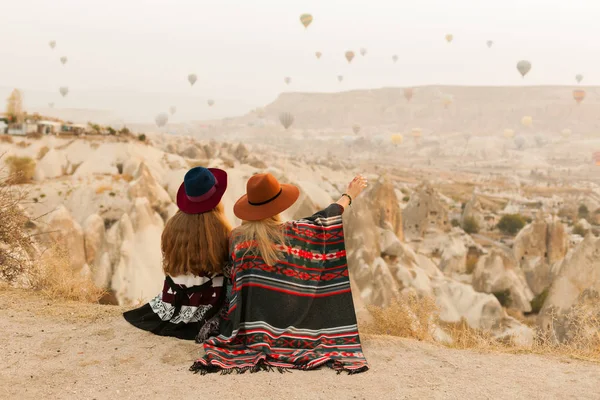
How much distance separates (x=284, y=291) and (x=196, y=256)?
0.62 metres

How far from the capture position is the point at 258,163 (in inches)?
1487

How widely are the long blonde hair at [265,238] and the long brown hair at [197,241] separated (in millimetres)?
169

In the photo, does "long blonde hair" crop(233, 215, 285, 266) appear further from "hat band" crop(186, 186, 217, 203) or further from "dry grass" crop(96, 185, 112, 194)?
"dry grass" crop(96, 185, 112, 194)

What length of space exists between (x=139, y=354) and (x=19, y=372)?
2.31ft

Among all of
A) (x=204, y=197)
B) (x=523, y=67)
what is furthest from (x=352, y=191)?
(x=523, y=67)

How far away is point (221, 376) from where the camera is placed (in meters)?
3.40

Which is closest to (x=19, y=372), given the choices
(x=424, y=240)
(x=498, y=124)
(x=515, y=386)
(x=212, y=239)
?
(x=212, y=239)

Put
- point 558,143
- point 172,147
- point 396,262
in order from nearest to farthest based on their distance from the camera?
point 396,262, point 172,147, point 558,143

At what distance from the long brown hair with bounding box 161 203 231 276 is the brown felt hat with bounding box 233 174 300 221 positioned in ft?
0.65

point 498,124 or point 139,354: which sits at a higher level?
point 498,124

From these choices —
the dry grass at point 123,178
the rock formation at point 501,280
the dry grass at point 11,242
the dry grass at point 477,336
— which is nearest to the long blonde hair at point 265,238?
the dry grass at point 477,336

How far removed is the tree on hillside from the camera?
33562 millimetres

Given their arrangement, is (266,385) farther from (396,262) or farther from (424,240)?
(424,240)

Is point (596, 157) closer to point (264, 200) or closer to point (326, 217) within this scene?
point (326, 217)
